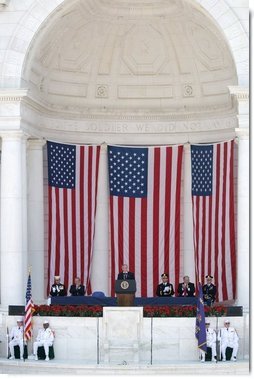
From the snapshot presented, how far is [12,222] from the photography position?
3466 cm

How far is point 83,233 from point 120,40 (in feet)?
28.4

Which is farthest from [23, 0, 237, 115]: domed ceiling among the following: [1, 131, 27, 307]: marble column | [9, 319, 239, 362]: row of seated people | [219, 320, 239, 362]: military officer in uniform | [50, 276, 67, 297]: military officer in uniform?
[219, 320, 239, 362]: military officer in uniform

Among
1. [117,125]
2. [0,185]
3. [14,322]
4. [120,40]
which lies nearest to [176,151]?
[117,125]

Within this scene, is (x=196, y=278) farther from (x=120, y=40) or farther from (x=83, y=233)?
(x=120, y=40)

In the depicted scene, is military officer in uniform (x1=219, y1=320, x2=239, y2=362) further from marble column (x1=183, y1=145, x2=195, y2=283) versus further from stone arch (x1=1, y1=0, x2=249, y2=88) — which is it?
stone arch (x1=1, y1=0, x2=249, y2=88)

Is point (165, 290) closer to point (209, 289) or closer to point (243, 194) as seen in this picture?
point (209, 289)

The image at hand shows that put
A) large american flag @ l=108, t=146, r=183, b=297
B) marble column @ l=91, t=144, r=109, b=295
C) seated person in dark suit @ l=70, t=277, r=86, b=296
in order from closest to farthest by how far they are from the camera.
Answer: seated person in dark suit @ l=70, t=277, r=86, b=296 → large american flag @ l=108, t=146, r=183, b=297 → marble column @ l=91, t=144, r=109, b=295

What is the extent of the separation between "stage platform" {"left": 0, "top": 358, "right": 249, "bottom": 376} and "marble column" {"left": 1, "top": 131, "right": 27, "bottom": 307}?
12.2 ft

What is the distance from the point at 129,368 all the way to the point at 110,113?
47.0 feet

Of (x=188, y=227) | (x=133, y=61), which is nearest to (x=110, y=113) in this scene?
(x=133, y=61)

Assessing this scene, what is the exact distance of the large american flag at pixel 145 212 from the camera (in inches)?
1626

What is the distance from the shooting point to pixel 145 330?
3225 cm

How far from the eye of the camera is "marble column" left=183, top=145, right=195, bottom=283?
4131cm

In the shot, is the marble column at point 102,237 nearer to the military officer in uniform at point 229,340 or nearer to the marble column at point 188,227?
the marble column at point 188,227
